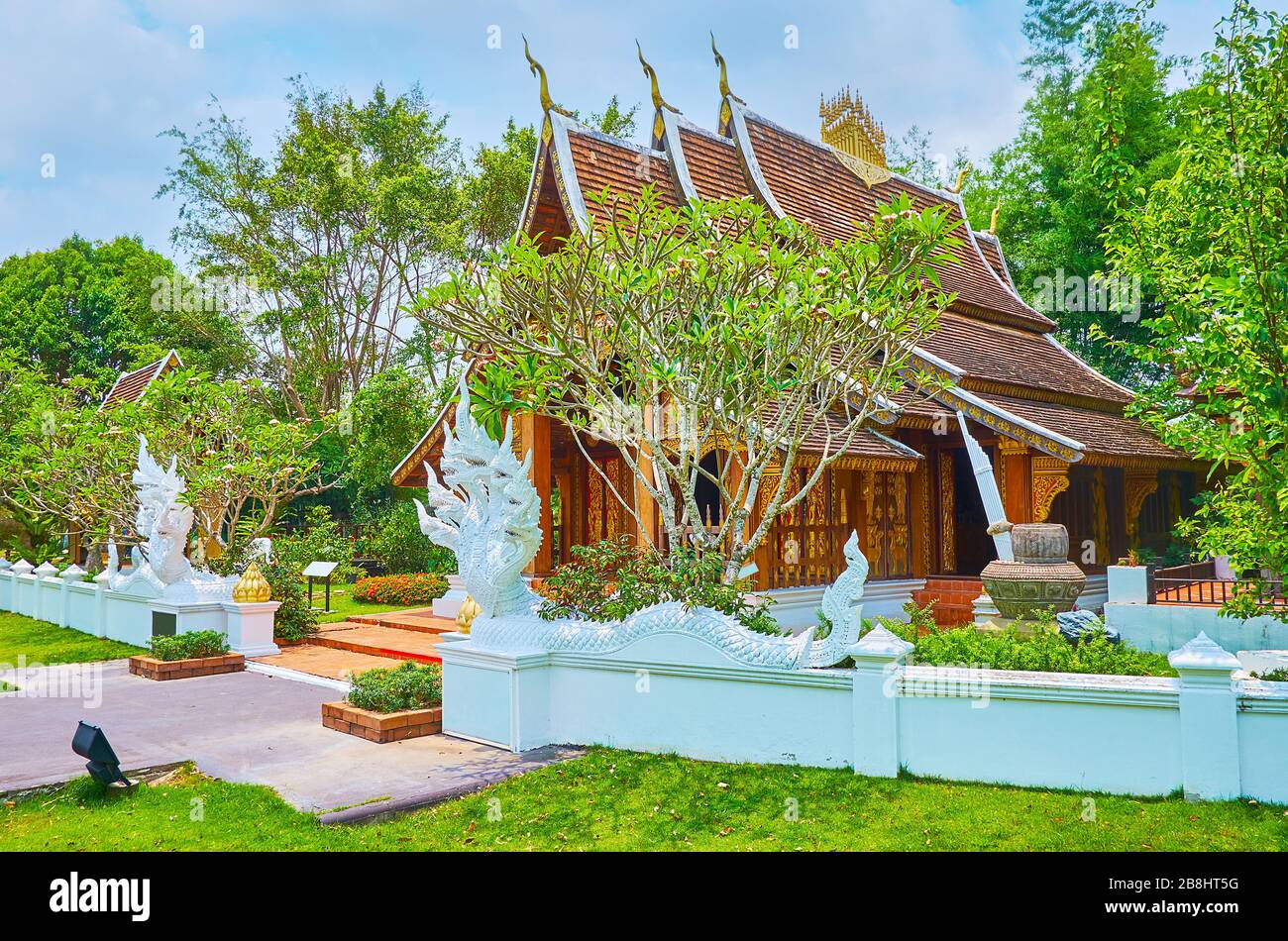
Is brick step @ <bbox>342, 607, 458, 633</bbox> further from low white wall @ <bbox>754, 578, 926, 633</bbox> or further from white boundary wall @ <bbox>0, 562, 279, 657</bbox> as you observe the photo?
low white wall @ <bbox>754, 578, 926, 633</bbox>

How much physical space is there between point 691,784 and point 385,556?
16.9 m

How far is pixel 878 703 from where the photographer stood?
582 cm

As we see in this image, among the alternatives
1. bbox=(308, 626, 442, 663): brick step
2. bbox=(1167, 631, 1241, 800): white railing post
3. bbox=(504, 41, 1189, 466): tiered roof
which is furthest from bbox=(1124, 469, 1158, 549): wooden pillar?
bbox=(308, 626, 442, 663): brick step

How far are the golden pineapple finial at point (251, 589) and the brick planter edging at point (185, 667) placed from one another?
3.48 ft

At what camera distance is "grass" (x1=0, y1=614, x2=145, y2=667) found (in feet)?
40.0

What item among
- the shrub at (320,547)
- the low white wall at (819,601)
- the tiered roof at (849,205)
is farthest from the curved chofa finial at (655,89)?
the shrub at (320,547)

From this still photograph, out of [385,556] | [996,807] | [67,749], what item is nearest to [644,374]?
[996,807]

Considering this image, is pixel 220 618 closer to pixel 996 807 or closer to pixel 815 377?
pixel 815 377

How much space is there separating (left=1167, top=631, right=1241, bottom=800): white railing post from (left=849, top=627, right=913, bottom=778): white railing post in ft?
5.28

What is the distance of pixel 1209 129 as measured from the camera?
18.9ft

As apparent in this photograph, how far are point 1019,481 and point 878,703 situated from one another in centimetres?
705

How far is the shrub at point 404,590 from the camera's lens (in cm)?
1781

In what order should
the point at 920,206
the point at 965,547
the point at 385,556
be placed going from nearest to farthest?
the point at 965,547, the point at 920,206, the point at 385,556

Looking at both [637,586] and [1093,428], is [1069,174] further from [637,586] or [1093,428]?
[637,586]
